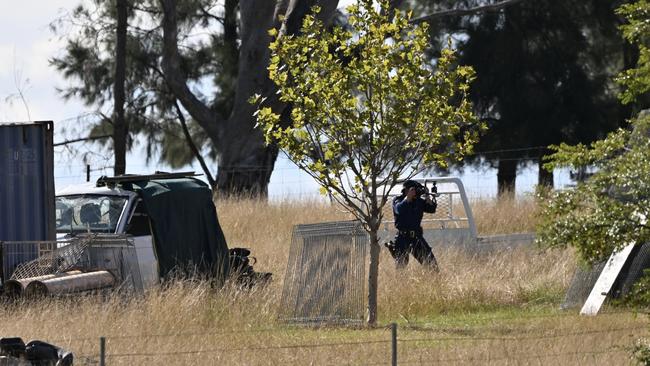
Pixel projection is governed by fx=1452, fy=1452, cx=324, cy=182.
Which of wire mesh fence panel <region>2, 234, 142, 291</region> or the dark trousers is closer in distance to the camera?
wire mesh fence panel <region>2, 234, 142, 291</region>

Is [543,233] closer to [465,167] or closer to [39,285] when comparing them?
[39,285]

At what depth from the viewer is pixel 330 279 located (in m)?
16.0

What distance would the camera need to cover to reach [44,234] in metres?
16.9

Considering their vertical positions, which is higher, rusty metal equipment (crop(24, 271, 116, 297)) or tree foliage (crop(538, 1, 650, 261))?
tree foliage (crop(538, 1, 650, 261))

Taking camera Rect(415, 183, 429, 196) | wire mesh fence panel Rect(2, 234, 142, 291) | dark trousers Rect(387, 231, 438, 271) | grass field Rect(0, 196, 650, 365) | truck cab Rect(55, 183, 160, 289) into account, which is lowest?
grass field Rect(0, 196, 650, 365)

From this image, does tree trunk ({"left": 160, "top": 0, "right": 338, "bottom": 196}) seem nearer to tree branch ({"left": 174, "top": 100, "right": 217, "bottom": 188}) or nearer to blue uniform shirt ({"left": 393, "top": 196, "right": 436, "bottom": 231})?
tree branch ({"left": 174, "top": 100, "right": 217, "bottom": 188})

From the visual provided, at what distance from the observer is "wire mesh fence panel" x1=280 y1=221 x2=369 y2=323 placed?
52.0 ft

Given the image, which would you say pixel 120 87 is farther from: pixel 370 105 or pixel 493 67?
pixel 370 105

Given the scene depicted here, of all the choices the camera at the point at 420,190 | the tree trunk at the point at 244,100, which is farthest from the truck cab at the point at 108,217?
the tree trunk at the point at 244,100

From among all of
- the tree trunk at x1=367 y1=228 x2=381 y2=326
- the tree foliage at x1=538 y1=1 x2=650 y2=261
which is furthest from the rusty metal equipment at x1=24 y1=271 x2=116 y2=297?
the tree foliage at x1=538 y1=1 x2=650 y2=261

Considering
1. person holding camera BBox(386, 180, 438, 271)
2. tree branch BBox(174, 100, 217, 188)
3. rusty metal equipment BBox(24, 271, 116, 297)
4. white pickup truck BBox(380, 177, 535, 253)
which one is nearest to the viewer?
rusty metal equipment BBox(24, 271, 116, 297)

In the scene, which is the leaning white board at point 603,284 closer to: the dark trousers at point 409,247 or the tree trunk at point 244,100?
the dark trousers at point 409,247

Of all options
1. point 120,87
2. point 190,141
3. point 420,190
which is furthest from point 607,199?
point 190,141

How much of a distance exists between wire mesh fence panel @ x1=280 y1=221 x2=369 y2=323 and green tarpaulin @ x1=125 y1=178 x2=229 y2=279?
1.74 meters
